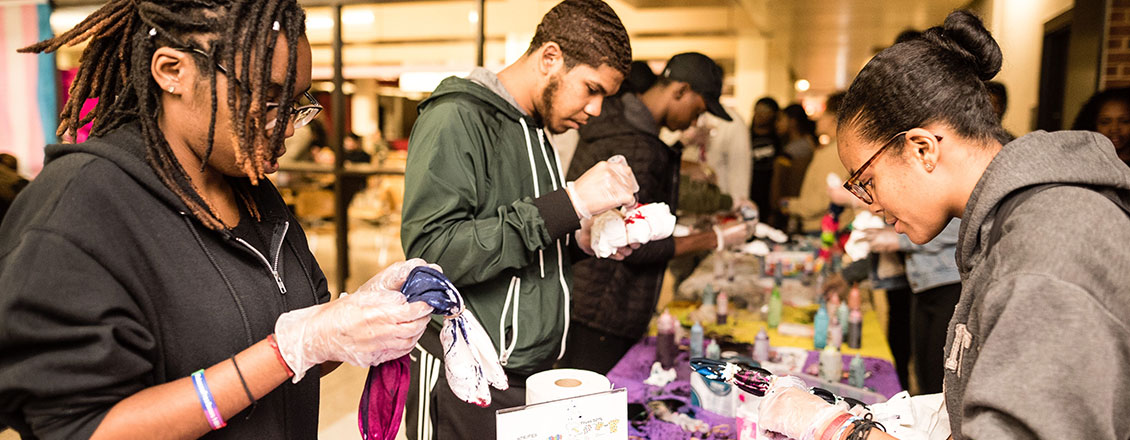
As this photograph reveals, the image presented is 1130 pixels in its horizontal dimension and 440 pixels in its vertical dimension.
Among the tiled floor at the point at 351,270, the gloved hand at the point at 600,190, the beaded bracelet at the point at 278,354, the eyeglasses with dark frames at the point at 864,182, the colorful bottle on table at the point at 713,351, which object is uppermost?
the eyeglasses with dark frames at the point at 864,182

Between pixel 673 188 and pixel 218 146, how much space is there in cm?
227

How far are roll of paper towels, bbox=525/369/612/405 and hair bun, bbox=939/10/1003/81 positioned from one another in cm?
87

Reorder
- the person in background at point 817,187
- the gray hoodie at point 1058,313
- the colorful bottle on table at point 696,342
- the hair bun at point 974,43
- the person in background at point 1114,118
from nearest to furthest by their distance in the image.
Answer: the gray hoodie at point 1058,313, the hair bun at point 974,43, the colorful bottle on table at point 696,342, the person in background at point 1114,118, the person in background at point 817,187

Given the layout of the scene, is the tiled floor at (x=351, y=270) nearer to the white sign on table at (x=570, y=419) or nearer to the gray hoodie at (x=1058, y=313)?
the white sign on table at (x=570, y=419)

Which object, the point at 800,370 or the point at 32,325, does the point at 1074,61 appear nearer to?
the point at 800,370

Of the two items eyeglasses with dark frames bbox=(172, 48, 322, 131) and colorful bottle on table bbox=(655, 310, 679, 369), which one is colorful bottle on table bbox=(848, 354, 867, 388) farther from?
eyeglasses with dark frames bbox=(172, 48, 322, 131)

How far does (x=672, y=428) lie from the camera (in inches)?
72.6

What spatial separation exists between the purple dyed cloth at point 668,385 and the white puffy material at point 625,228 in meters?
0.45

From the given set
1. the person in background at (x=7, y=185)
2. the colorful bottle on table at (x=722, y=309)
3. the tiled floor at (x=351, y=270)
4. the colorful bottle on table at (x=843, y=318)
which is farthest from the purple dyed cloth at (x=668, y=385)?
the person in background at (x=7, y=185)

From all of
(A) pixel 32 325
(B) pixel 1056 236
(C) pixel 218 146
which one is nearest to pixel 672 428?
(B) pixel 1056 236

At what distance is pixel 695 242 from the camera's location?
304cm

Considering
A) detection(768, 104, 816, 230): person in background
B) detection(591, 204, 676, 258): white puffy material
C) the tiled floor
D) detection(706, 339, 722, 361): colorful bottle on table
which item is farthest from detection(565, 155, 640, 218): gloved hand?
detection(768, 104, 816, 230): person in background

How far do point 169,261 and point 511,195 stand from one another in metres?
0.91

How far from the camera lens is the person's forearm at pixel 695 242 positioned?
2.93 metres
